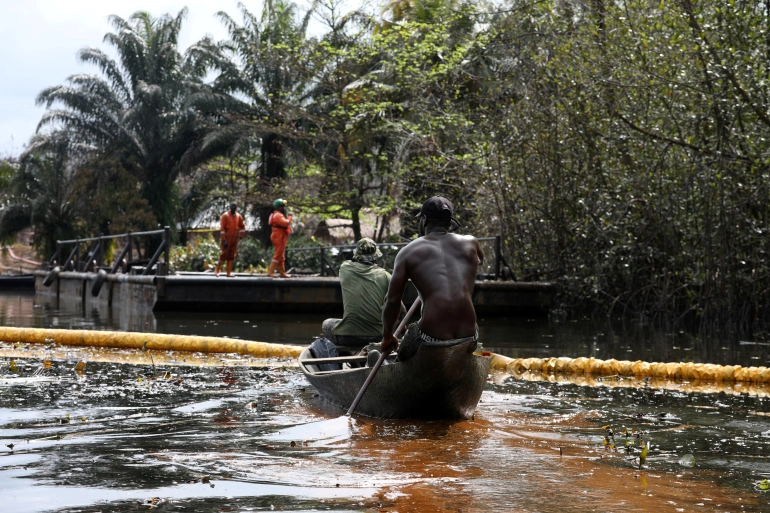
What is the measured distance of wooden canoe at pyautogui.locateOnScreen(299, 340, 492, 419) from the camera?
6121 mm

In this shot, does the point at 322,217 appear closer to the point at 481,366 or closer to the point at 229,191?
the point at 229,191

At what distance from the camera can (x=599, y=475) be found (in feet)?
15.9

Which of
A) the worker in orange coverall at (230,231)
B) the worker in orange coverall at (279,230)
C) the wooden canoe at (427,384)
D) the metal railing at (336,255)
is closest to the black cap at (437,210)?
the wooden canoe at (427,384)

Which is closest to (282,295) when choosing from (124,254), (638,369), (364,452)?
(124,254)

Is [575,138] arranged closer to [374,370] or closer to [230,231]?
[230,231]

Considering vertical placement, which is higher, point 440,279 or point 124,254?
point 124,254

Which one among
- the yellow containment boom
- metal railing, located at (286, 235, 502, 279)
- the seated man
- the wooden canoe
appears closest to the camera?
the wooden canoe

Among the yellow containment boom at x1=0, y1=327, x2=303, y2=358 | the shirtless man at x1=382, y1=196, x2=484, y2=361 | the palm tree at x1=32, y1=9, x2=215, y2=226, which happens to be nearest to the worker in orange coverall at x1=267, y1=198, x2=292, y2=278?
the yellow containment boom at x1=0, y1=327, x2=303, y2=358

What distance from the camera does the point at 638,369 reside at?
30.7 feet

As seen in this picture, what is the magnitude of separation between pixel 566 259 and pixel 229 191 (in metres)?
19.2

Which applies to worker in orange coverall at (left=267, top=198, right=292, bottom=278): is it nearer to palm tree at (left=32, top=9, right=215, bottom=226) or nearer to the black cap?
the black cap

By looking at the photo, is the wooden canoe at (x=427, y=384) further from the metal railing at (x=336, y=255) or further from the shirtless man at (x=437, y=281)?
the metal railing at (x=336, y=255)

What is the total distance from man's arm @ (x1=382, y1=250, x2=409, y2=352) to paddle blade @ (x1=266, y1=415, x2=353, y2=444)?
594 mm

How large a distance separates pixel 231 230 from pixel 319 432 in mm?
13670
